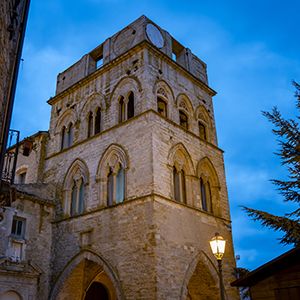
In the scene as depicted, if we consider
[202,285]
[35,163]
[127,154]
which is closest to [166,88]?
[127,154]

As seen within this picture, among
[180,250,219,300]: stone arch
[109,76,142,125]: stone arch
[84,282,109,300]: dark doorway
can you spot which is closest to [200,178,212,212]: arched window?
[180,250,219,300]: stone arch

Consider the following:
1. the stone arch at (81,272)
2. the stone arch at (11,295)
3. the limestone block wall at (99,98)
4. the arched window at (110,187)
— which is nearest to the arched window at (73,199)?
the arched window at (110,187)

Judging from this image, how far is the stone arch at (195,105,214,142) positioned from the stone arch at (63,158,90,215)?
619cm

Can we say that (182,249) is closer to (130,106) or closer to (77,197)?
(77,197)

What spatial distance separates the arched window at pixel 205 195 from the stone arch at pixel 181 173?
114 cm

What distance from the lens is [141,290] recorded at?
1150cm

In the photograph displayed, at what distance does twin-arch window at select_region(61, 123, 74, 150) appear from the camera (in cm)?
1802

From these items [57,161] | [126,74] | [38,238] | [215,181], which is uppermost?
[126,74]

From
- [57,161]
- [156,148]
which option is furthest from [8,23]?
[57,161]

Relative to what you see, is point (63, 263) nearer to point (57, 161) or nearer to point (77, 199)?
point (77, 199)

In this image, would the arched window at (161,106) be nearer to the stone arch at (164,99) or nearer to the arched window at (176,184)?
the stone arch at (164,99)

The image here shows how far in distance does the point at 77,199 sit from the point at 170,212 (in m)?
4.72

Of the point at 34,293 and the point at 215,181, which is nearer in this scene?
the point at 34,293

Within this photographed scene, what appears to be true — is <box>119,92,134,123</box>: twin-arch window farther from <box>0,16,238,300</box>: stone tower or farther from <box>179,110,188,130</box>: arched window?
<box>179,110,188,130</box>: arched window
